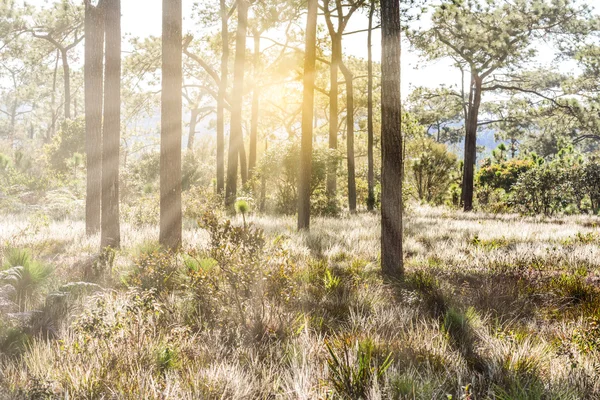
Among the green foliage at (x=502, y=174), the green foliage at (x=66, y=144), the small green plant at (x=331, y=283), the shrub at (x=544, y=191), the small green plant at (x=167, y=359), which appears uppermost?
the green foliage at (x=66, y=144)

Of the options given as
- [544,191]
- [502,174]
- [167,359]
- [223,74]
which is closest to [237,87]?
[223,74]

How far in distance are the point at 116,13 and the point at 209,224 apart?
573cm

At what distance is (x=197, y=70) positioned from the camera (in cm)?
2389

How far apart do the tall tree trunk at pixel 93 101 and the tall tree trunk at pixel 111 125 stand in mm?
971

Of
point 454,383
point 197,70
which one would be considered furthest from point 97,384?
point 197,70

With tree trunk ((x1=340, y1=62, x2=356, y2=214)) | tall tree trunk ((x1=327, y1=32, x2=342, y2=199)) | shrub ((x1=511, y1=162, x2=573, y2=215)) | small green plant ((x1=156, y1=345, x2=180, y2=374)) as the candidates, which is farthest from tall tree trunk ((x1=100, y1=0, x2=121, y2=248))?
shrub ((x1=511, y1=162, x2=573, y2=215))

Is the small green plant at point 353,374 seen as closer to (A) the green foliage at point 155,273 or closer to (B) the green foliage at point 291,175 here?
(A) the green foliage at point 155,273

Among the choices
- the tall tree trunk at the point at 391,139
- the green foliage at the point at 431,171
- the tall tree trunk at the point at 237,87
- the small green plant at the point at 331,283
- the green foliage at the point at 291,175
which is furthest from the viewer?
the green foliage at the point at 431,171

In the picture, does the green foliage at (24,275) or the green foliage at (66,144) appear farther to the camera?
the green foliage at (66,144)

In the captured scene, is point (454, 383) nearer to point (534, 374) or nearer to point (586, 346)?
point (534, 374)

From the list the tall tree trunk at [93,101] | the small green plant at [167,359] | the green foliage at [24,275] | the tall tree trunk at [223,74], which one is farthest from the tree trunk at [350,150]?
the small green plant at [167,359]

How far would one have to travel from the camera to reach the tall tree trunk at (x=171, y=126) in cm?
702

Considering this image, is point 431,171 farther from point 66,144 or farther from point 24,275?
point 24,275

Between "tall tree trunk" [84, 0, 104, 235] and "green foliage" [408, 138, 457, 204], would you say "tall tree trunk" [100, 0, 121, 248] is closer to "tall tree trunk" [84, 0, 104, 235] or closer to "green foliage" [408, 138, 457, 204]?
"tall tree trunk" [84, 0, 104, 235]
